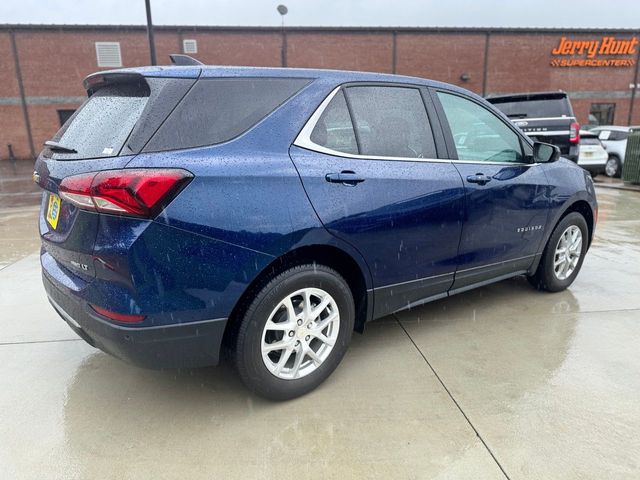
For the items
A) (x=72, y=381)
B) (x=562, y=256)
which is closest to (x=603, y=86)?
(x=562, y=256)

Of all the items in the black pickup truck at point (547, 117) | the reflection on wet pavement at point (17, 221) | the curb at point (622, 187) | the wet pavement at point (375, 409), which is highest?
the black pickup truck at point (547, 117)

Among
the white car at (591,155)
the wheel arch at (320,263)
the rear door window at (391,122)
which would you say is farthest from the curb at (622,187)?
the wheel arch at (320,263)

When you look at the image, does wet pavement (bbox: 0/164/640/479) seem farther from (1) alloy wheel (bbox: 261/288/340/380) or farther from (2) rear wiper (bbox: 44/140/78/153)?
(2) rear wiper (bbox: 44/140/78/153)

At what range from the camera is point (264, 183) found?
2.14 meters

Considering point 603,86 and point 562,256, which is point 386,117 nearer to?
point 562,256

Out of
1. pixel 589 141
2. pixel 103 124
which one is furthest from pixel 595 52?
pixel 103 124

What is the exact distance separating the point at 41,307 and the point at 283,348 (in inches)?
99.1

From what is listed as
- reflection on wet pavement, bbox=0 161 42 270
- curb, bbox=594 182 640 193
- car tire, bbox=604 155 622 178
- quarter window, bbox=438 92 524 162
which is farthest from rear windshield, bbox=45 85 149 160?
car tire, bbox=604 155 622 178

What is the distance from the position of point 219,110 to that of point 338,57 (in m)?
23.9

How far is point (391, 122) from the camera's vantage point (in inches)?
109

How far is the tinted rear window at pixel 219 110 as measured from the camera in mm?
2031

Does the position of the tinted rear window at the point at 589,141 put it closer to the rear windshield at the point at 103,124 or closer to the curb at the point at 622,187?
the curb at the point at 622,187

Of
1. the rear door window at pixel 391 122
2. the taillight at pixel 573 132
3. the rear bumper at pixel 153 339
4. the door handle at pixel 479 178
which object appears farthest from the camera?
the taillight at pixel 573 132

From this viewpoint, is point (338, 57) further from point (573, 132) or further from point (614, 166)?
point (573, 132)
